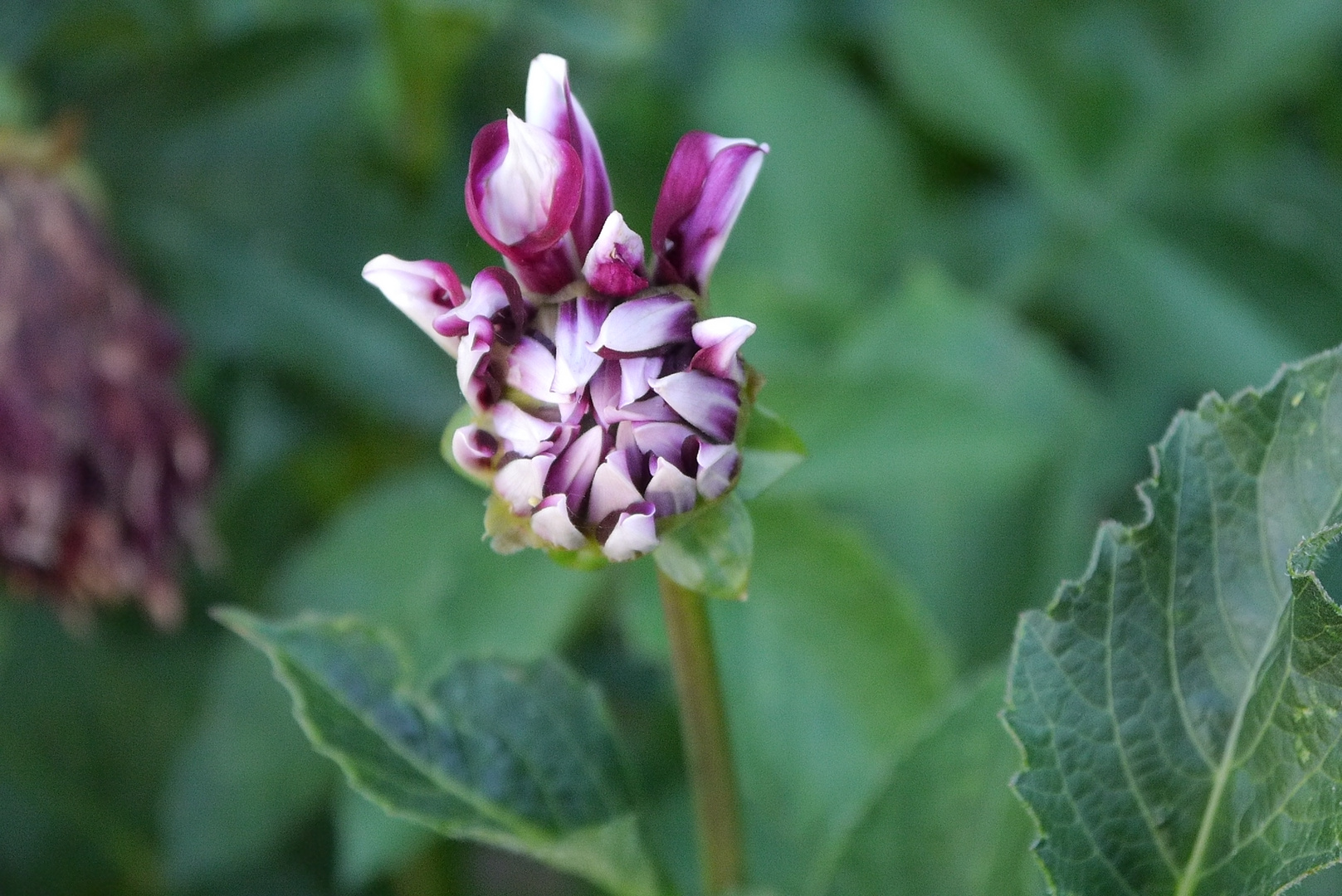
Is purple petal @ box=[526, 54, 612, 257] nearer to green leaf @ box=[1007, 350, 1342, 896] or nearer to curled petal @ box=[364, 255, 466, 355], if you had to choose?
curled petal @ box=[364, 255, 466, 355]

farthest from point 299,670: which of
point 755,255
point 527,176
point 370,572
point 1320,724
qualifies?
point 755,255

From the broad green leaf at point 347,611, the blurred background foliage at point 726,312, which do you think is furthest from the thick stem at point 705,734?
the broad green leaf at point 347,611

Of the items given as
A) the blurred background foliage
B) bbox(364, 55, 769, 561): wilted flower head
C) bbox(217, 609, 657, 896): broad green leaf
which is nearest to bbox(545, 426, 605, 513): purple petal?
bbox(364, 55, 769, 561): wilted flower head

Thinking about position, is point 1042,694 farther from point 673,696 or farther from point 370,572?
point 370,572

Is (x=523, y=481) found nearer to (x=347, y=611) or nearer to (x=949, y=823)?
(x=949, y=823)

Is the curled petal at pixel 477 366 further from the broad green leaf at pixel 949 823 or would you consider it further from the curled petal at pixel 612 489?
the broad green leaf at pixel 949 823

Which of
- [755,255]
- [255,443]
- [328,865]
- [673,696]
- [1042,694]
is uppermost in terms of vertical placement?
[1042,694]

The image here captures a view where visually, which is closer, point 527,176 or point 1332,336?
point 527,176
